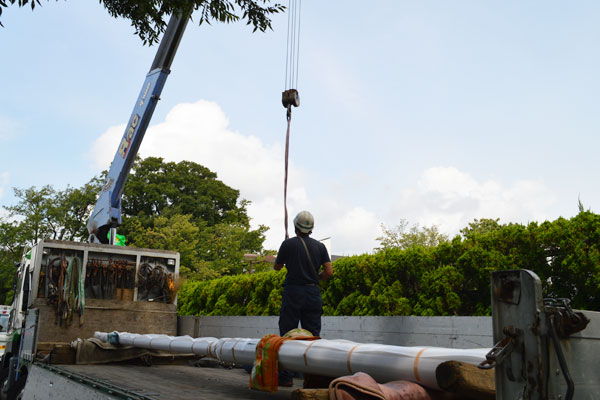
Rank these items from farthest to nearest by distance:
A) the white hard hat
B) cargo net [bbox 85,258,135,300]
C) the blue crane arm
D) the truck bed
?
the blue crane arm, cargo net [bbox 85,258,135,300], the white hard hat, the truck bed

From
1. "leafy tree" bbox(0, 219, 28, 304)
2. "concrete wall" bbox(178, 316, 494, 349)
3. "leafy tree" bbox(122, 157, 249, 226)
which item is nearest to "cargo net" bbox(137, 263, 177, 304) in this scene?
"concrete wall" bbox(178, 316, 494, 349)

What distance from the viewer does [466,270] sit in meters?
6.89

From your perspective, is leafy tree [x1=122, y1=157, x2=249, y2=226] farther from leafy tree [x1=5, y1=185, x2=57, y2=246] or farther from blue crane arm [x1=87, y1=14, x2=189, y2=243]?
blue crane arm [x1=87, y1=14, x2=189, y2=243]

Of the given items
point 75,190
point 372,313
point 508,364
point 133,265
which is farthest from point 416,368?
point 75,190

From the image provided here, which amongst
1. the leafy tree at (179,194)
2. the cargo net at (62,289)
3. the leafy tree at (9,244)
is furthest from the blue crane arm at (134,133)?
the leafy tree at (9,244)

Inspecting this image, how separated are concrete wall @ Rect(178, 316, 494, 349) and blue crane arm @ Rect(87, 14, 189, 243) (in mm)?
3236

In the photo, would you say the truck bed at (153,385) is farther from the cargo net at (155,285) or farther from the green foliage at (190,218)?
the green foliage at (190,218)

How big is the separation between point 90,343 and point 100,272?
1861 millimetres

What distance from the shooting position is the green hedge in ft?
18.9

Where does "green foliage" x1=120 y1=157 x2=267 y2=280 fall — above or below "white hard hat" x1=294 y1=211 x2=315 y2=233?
above

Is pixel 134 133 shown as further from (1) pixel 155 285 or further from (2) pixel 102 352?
(2) pixel 102 352

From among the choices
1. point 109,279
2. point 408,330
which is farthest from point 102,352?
point 408,330

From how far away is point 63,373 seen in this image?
5148mm

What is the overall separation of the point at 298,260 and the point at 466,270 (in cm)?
291
